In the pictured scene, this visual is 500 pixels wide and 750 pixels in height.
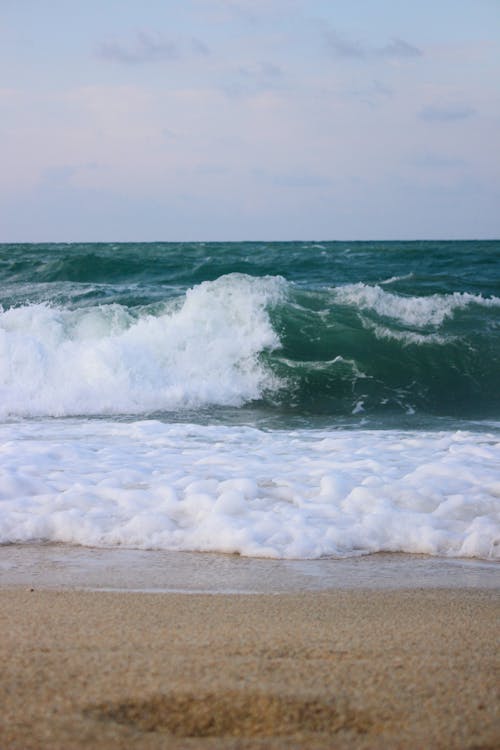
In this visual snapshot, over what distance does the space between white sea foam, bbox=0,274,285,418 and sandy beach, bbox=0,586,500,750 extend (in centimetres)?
510

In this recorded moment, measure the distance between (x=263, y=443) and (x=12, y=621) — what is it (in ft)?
12.0

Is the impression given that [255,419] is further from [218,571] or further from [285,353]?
[218,571]

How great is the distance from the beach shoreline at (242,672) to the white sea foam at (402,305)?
898 cm

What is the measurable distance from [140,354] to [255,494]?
5.00 metres

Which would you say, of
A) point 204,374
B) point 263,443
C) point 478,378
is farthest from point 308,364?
point 263,443

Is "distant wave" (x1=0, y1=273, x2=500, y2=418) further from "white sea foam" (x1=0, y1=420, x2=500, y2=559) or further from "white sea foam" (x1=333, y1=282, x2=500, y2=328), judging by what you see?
"white sea foam" (x1=0, y1=420, x2=500, y2=559)

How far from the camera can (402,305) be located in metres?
11.8

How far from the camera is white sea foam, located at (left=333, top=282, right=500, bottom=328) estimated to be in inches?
457

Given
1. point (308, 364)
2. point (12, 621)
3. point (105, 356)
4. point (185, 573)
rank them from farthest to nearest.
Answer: point (308, 364), point (105, 356), point (185, 573), point (12, 621)

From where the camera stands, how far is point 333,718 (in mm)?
1753

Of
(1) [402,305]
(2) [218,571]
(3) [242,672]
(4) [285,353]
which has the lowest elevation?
(2) [218,571]

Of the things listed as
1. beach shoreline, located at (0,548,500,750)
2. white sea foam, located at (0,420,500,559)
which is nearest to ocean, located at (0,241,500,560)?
white sea foam, located at (0,420,500,559)

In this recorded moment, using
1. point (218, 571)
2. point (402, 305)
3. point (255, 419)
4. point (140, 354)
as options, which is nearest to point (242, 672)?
point (218, 571)

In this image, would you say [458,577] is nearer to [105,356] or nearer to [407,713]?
[407,713]
